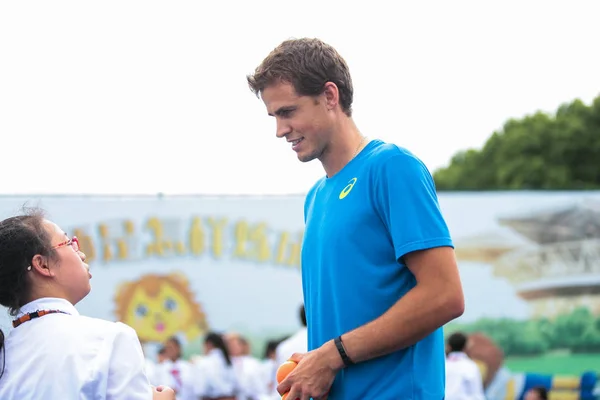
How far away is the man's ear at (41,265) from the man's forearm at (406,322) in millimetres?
1085

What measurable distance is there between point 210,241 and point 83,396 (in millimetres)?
12558

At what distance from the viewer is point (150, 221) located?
1511 cm

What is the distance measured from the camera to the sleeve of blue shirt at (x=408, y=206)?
8.51ft

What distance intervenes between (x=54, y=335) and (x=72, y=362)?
0.13 metres

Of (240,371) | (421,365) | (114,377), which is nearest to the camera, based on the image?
(421,365)

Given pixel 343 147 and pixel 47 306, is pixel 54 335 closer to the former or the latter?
pixel 47 306

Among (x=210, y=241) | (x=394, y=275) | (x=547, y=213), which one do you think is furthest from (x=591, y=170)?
(x=394, y=275)

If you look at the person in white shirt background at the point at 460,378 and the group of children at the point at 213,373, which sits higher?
the person in white shirt background at the point at 460,378

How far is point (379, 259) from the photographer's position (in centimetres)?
270

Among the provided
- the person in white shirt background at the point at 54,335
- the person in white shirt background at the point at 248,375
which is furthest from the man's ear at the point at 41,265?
the person in white shirt background at the point at 248,375

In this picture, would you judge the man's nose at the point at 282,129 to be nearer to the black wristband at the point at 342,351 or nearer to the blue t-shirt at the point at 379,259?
the blue t-shirt at the point at 379,259

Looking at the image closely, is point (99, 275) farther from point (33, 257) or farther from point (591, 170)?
point (591, 170)

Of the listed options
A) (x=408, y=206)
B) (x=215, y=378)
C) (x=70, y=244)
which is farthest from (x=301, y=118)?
(x=215, y=378)

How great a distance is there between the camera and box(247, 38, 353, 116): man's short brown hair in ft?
9.52
